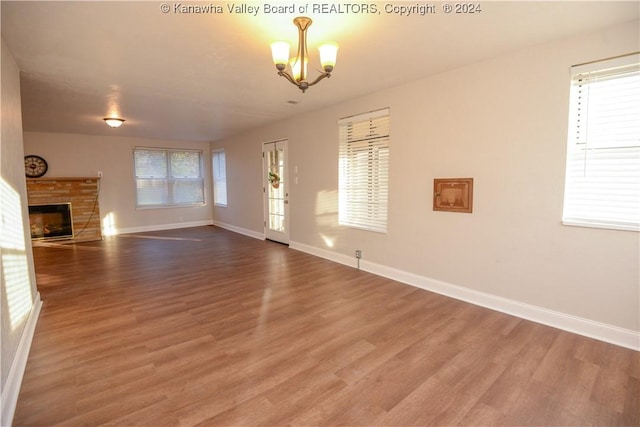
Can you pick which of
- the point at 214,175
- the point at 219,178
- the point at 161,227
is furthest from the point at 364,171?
the point at 161,227

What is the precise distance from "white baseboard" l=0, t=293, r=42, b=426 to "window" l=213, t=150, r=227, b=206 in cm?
573

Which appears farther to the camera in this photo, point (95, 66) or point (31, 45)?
point (95, 66)

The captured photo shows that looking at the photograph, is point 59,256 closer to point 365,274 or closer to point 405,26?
point 365,274

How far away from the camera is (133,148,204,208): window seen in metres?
8.02

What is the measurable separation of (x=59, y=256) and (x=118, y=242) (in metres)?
1.30

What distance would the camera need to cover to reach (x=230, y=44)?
2625 millimetres

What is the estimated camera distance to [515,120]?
9.52 ft

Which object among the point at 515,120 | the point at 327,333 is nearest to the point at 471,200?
the point at 515,120

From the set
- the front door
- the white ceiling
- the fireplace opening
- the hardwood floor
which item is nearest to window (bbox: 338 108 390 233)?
the white ceiling

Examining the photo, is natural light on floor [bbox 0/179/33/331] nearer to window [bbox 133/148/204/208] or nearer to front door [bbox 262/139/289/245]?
front door [bbox 262/139/289/245]

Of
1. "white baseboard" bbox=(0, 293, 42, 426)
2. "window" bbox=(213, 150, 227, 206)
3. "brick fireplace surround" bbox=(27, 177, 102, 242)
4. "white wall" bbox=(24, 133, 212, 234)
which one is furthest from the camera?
"window" bbox=(213, 150, 227, 206)

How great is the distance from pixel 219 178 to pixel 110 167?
253 cm

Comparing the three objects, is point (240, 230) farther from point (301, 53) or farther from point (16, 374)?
point (301, 53)

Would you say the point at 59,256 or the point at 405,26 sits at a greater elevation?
the point at 405,26
